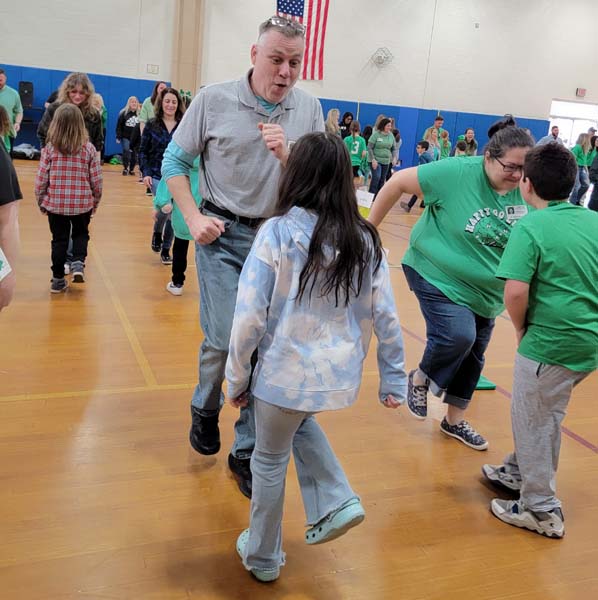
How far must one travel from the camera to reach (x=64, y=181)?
17.3ft

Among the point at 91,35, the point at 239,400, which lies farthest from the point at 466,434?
the point at 91,35

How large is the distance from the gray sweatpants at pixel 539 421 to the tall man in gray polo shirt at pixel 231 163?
113 centimetres

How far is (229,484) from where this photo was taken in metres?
A: 2.91

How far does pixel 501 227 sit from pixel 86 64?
1499cm

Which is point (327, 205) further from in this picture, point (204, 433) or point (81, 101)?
point (81, 101)

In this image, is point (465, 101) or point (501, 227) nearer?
point (501, 227)

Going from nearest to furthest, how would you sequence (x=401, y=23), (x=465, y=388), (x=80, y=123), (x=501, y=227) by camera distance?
(x=501, y=227), (x=465, y=388), (x=80, y=123), (x=401, y=23)

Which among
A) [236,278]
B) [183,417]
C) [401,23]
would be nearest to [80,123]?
[183,417]

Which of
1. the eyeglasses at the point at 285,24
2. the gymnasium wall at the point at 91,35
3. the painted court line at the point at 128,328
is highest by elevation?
the gymnasium wall at the point at 91,35

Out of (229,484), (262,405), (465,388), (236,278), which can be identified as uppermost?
(236,278)

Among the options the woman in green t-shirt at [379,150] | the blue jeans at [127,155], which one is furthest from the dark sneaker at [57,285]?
the blue jeans at [127,155]

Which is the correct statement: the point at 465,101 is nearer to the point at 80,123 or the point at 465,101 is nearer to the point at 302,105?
the point at 80,123

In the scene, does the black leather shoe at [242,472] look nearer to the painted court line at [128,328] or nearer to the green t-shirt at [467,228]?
the painted court line at [128,328]

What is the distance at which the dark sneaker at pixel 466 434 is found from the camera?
3.49 meters
